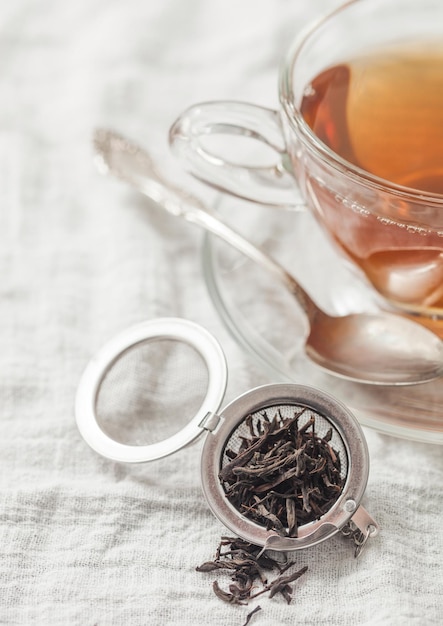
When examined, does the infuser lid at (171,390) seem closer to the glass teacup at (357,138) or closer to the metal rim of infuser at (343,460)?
the metal rim of infuser at (343,460)

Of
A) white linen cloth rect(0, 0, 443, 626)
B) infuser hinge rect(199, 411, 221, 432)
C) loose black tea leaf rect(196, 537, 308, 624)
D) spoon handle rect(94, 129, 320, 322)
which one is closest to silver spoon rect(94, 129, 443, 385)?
spoon handle rect(94, 129, 320, 322)

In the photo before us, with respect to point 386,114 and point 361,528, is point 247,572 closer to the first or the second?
point 361,528

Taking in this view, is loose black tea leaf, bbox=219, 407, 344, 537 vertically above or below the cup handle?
below

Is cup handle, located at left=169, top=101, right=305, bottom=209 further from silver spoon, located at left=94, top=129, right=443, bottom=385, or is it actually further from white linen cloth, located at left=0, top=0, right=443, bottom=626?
white linen cloth, located at left=0, top=0, right=443, bottom=626

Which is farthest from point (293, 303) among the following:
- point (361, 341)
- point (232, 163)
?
point (232, 163)

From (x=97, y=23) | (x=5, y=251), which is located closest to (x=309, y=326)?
(x=5, y=251)

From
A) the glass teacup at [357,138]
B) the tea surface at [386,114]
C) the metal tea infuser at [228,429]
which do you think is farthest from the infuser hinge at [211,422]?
the tea surface at [386,114]

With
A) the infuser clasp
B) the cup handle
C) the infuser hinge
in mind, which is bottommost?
the infuser clasp
